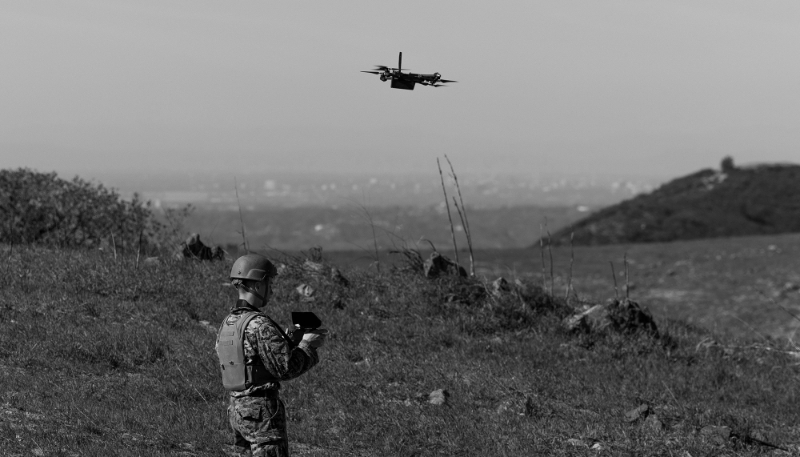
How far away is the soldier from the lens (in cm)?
630

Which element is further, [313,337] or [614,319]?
[614,319]

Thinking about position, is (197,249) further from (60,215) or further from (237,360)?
(237,360)

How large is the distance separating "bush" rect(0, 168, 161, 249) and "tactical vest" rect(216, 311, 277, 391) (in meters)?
11.5

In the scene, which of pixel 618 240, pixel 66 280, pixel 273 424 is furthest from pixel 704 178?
pixel 273 424

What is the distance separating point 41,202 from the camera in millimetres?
18031

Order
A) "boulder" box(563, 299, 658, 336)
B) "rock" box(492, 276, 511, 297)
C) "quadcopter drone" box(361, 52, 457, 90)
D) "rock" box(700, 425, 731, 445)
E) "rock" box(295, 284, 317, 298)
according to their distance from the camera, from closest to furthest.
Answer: "quadcopter drone" box(361, 52, 457, 90), "rock" box(700, 425, 731, 445), "boulder" box(563, 299, 658, 336), "rock" box(295, 284, 317, 298), "rock" box(492, 276, 511, 297)

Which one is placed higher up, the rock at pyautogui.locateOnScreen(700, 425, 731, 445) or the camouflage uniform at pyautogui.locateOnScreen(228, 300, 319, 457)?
the camouflage uniform at pyautogui.locateOnScreen(228, 300, 319, 457)

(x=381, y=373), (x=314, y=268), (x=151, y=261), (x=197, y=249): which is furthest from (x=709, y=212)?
(x=381, y=373)

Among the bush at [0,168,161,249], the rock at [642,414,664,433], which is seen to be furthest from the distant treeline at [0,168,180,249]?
the rock at [642,414,664,433]

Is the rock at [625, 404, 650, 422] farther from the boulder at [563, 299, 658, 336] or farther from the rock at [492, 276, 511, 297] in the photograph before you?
the rock at [492, 276, 511, 297]

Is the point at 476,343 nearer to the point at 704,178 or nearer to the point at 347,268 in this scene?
the point at 347,268

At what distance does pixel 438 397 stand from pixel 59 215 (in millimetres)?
11034

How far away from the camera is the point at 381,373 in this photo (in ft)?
37.2

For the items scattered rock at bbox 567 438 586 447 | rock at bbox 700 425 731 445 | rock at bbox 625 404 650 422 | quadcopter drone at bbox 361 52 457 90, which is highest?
quadcopter drone at bbox 361 52 457 90
